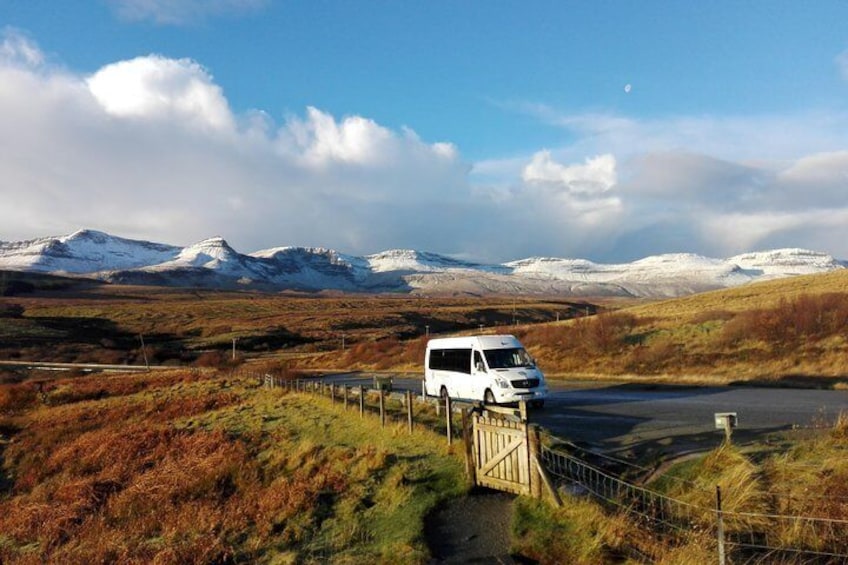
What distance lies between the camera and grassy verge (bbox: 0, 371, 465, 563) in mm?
11531

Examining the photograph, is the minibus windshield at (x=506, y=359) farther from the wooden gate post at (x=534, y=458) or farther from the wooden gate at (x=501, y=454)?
the wooden gate post at (x=534, y=458)

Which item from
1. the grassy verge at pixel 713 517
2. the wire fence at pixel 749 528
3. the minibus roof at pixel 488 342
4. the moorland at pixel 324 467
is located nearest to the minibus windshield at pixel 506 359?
the minibus roof at pixel 488 342

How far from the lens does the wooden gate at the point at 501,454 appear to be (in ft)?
37.1

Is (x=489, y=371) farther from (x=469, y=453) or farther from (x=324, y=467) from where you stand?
(x=469, y=453)

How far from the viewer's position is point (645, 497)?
1080cm

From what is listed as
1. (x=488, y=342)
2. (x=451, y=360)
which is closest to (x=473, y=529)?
(x=488, y=342)

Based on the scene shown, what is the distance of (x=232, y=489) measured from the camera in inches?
607

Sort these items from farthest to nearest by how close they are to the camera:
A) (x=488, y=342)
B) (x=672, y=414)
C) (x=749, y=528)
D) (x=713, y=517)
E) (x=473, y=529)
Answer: (x=488, y=342) → (x=672, y=414) → (x=473, y=529) → (x=713, y=517) → (x=749, y=528)

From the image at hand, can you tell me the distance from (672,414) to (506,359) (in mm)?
5448

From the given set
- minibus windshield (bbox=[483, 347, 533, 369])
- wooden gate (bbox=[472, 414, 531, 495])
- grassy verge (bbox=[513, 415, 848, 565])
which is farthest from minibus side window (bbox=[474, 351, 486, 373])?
grassy verge (bbox=[513, 415, 848, 565])

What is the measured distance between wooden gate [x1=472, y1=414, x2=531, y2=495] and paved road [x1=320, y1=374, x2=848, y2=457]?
11.1 ft

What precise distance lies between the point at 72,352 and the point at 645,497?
79.4 m

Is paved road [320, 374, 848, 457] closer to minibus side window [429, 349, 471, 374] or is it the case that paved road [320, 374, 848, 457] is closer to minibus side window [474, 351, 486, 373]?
minibus side window [474, 351, 486, 373]

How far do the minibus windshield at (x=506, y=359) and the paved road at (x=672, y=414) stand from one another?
67.0 inches
